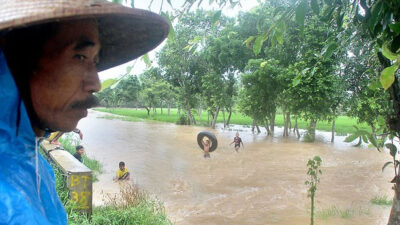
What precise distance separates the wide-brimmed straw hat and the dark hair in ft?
0.23

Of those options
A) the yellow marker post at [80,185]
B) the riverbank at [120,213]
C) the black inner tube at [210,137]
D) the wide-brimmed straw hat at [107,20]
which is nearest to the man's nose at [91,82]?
the wide-brimmed straw hat at [107,20]

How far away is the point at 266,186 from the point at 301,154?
576 centimetres

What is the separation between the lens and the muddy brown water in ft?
24.1

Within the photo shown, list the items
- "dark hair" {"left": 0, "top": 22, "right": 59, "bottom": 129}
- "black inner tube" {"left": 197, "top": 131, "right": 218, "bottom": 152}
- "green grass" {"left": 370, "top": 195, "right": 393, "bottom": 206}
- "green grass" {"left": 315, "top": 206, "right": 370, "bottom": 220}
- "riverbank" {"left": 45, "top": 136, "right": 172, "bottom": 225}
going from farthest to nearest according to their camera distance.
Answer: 1. "black inner tube" {"left": 197, "top": 131, "right": 218, "bottom": 152}
2. "green grass" {"left": 370, "top": 195, "right": 393, "bottom": 206}
3. "green grass" {"left": 315, "top": 206, "right": 370, "bottom": 220}
4. "riverbank" {"left": 45, "top": 136, "right": 172, "bottom": 225}
5. "dark hair" {"left": 0, "top": 22, "right": 59, "bottom": 129}

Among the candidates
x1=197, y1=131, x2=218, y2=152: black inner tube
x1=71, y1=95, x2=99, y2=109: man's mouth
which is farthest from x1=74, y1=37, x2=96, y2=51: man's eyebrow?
x1=197, y1=131, x2=218, y2=152: black inner tube

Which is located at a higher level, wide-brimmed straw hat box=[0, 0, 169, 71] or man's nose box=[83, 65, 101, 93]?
wide-brimmed straw hat box=[0, 0, 169, 71]

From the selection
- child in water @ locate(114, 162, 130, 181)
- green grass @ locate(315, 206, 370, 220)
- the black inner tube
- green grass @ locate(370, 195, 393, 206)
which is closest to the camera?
green grass @ locate(315, 206, 370, 220)

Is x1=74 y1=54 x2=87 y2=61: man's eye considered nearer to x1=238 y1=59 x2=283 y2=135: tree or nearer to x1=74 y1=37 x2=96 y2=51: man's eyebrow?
x1=74 y1=37 x2=96 y2=51: man's eyebrow

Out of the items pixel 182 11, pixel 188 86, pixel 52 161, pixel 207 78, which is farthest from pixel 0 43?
pixel 188 86

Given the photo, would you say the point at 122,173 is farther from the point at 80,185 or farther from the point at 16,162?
the point at 16,162

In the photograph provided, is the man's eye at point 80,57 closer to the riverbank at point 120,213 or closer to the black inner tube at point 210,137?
the riverbank at point 120,213

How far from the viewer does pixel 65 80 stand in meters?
Answer: 0.65

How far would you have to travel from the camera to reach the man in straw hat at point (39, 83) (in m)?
0.56

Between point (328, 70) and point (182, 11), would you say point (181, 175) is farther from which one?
point (182, 11)
